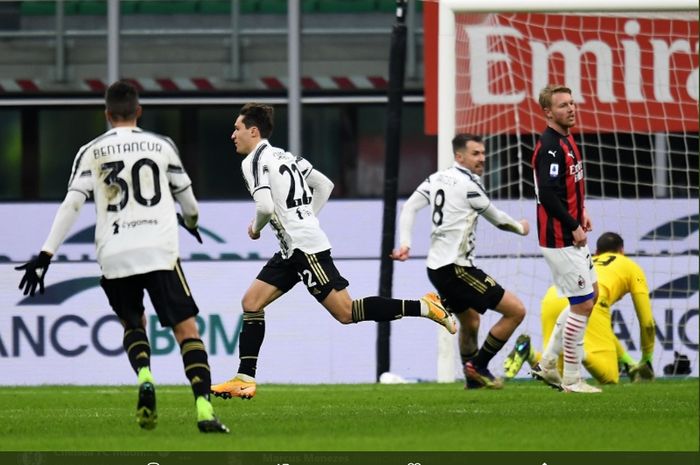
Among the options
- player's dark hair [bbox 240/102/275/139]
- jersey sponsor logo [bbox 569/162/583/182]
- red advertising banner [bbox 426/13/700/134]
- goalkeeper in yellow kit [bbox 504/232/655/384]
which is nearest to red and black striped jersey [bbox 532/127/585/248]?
jersey sponsor logo [bbox 569/162/583/182]

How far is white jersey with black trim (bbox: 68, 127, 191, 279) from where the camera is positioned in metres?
7.85

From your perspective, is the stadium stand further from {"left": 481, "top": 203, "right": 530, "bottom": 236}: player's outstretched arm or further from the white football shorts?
the white football shorts

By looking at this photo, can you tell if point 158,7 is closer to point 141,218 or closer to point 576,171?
point 576,171

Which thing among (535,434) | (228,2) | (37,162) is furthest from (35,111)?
(535,434)

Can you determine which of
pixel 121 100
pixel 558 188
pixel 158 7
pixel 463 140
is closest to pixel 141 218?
pixel 121 100

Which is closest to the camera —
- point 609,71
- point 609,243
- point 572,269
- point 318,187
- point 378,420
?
point 378,420

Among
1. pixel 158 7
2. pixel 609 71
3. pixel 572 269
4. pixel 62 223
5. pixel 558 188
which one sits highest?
pixel 158 7

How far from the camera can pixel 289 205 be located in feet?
31.9

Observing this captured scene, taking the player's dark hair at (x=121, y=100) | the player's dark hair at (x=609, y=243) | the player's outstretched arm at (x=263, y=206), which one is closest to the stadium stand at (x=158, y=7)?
the player's dark hair at (x=609, y=243)

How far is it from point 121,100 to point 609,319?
5.95 meters

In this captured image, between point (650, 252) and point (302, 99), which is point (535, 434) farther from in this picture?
point (302, 99)

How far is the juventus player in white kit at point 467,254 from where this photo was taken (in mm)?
11820
